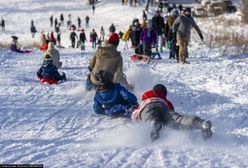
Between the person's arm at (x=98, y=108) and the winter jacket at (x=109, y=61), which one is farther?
the winter jacket at (x=109, y=61)

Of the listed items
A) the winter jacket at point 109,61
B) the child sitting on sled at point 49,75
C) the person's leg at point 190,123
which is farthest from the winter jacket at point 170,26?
the person's leg at point 190,123

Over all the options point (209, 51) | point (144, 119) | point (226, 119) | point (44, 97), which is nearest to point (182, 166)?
point (144, 119)

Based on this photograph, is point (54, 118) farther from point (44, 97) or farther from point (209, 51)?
point (209, 51)

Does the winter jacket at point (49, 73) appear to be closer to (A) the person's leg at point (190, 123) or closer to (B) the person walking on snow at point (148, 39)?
(B) the person walking on snow at point (148, 39)

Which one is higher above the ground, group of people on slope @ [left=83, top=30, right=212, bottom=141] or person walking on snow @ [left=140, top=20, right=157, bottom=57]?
person walking on snow @ [left=140, top=20, right=157, bottom=57]

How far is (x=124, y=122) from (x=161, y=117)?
3.08 ft

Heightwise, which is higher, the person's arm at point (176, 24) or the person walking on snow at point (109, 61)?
the person's arm at point (176, 24)

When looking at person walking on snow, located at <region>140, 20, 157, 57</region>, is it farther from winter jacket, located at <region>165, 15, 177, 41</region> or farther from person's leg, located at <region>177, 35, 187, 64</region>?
person's leg, located at <region>177, 35, 187, 64</region>

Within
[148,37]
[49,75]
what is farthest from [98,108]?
[148,37]

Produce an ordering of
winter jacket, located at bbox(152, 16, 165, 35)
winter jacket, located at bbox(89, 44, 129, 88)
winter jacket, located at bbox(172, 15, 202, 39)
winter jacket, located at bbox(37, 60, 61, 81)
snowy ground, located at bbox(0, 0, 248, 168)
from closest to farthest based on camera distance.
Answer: snowy ground, located at bbox(0, 0, 248, 168)
winter jacket, located at bbox(89, 44, 129, 88)
winter jacket, located at bbox(37, 60, 61, 81)
winter jacket, located at bbox(172, 15, 202, 39)
winter jacket, located at bbox(152, 16, 165, 35)

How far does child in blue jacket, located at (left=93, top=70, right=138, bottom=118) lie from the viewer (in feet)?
24.7

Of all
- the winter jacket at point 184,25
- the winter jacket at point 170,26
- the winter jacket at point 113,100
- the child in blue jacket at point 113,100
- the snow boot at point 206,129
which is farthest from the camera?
A: the winter jacket at point 170,26

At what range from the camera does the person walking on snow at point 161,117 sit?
6027 mm

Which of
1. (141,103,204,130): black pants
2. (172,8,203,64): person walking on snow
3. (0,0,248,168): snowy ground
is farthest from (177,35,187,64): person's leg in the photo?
(141,103,204,130): black pants
